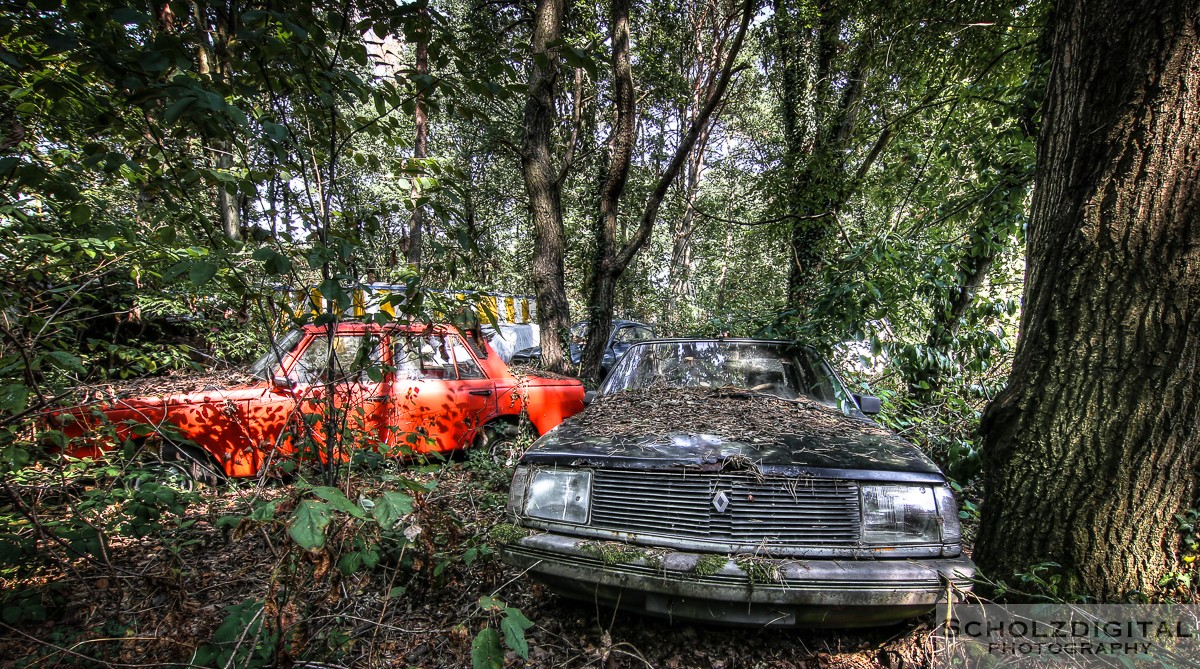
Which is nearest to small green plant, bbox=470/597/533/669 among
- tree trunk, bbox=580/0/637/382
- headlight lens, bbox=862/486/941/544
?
headlight lens, bbox=862/486/941/544

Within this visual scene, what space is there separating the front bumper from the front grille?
0.11m

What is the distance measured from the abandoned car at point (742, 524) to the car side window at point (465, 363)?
217 centimetres

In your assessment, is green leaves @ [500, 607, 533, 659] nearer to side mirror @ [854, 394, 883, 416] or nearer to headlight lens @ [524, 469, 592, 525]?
headlight lens @ [524, 469, 592, 525]

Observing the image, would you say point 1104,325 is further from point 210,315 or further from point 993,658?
point 210,315

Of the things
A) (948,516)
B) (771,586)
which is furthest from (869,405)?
(771,586)

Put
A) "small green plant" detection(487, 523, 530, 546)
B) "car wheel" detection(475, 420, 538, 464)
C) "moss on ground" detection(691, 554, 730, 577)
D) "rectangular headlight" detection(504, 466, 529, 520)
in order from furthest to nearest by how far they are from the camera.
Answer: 1. "car wheel" detection(475, 420, 538, 464)
2. "rectangular headlight" detection(504, 466, 529, 520)
3. "small green plant" detection(487, 523, 530, 546)
4. "moss on ground" detection(691, 554, 730, 577)

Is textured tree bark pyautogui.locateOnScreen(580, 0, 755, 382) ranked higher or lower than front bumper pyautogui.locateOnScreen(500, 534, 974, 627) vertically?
higher

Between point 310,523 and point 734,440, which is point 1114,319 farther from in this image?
point 310,523

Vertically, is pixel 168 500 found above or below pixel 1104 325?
below

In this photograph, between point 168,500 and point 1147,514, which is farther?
point 168,500

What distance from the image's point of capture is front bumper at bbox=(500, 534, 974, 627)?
175cm

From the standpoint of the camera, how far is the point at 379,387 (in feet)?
12.4

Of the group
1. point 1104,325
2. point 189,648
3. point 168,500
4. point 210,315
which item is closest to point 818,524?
point 1104,325

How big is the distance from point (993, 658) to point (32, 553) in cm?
391
